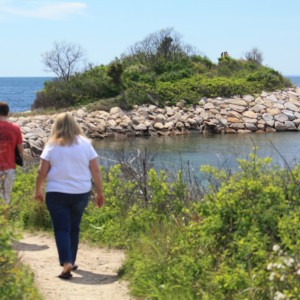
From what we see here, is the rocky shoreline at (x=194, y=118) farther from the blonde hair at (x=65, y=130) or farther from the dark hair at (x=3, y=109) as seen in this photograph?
the blonde hair at (x=65, y=130)

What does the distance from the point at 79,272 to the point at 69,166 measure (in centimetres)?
133

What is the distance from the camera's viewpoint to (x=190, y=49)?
163ft

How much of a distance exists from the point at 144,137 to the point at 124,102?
15.4 ft

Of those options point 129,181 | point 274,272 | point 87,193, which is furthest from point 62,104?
point 274,272

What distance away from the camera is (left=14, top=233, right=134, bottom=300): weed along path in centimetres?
643

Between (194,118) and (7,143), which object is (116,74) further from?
(7,143)

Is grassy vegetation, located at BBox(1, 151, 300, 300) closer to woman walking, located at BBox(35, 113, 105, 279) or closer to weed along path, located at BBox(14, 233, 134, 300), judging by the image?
weed along path, located at BBox(14, 233, 134, 300)

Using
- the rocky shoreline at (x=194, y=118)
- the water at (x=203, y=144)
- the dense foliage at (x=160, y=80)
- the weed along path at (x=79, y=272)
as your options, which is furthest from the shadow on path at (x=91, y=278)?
the dense foliage at (x=160, y=80)

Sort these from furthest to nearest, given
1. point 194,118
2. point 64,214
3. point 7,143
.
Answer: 1. point 194,118
2. point 7,143
3. point 64,214

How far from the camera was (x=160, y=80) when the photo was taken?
141ft

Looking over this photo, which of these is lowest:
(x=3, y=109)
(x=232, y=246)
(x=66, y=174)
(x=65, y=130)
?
(x=232, y=246)

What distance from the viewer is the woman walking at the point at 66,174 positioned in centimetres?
668

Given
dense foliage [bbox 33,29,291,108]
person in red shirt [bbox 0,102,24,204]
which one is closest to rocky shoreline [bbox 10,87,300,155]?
dense foliage [bbox 33,29,291,108]

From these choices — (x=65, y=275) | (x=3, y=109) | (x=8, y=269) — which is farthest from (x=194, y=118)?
(x=8, y=269)
